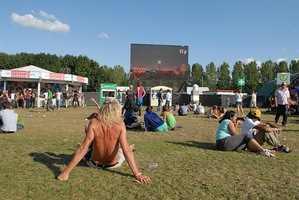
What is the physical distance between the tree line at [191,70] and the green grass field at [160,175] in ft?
190

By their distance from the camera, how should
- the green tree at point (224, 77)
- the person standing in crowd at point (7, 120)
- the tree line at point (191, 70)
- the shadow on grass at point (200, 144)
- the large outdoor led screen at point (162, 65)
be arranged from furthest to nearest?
the green tree at point (224, 77) < the tree line at point (191, 70) < the large outdoor led screen at point (162, 65) < the person standing in crowd at point (7, 120) < the shadow on grass at point (200, 144)

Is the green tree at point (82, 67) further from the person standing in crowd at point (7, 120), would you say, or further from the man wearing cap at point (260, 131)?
the man wearing cap at point (260, 131)

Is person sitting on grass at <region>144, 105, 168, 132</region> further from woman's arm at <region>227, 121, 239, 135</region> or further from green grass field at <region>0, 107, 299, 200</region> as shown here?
woman's arm at <region>227, 121, 239, 135</region>

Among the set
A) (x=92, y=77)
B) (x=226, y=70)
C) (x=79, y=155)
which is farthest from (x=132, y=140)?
(x=226, y=70)

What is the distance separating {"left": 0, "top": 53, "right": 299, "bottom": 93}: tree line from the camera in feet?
201

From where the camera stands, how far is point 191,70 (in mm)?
88625

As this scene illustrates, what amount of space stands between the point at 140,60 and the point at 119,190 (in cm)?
3230

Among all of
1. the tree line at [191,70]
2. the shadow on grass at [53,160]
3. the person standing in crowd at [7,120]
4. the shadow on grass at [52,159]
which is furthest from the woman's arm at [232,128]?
the tree line at [191,70]

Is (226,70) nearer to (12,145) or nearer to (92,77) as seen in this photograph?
(92,77)

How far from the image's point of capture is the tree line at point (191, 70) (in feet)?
201

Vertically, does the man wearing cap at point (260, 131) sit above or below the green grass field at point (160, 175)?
above

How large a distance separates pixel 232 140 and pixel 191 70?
83.8 m

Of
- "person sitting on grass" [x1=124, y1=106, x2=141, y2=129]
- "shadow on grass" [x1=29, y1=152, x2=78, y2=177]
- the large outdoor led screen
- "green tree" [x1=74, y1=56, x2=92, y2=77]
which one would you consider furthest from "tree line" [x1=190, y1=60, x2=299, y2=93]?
"shadow on grass" [x1=29, y1=152, x2=78, y2=177]

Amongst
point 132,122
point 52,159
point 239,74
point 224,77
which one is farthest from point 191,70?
point 52,159
